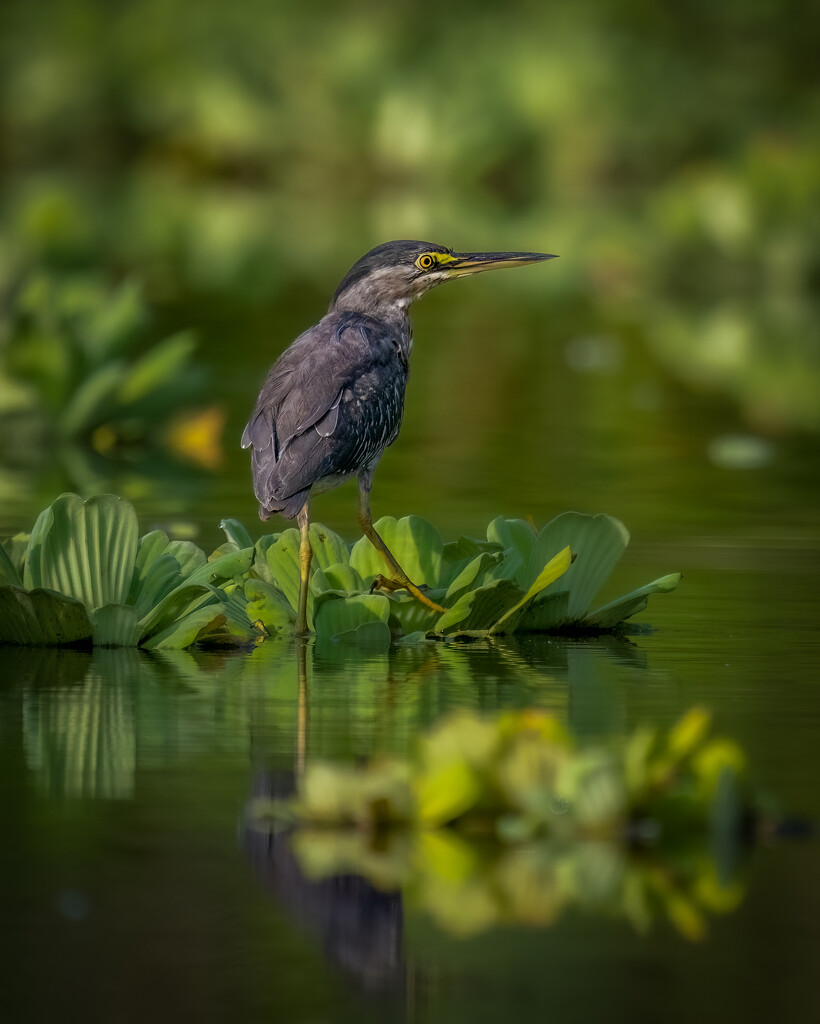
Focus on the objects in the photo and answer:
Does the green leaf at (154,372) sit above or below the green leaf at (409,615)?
above

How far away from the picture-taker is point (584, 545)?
5.64 m

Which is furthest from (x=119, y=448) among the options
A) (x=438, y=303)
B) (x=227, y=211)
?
(x=227, y=211)

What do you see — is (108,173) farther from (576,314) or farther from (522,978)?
(522,978)

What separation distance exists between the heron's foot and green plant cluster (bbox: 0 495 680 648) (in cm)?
2

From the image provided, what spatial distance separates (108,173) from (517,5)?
7.27m

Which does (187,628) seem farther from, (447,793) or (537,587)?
(447,793)

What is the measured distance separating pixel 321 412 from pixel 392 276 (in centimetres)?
76

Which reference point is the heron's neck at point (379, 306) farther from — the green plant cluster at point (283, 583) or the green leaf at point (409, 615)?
the green leaf at point (409, 615)

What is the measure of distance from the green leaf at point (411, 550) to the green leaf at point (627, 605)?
41 cm

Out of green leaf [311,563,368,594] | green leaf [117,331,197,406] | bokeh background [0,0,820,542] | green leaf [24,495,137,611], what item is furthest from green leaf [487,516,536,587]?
green leaf [117,331,197,406]

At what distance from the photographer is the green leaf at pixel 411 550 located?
578 centimetres

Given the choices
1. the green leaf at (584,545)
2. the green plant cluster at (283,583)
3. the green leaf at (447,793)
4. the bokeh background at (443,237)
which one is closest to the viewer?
the green leaf at (447,793)

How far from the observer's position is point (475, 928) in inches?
128

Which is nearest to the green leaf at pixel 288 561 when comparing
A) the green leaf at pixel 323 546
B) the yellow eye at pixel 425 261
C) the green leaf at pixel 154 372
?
the green leaf at pixel 323 546
